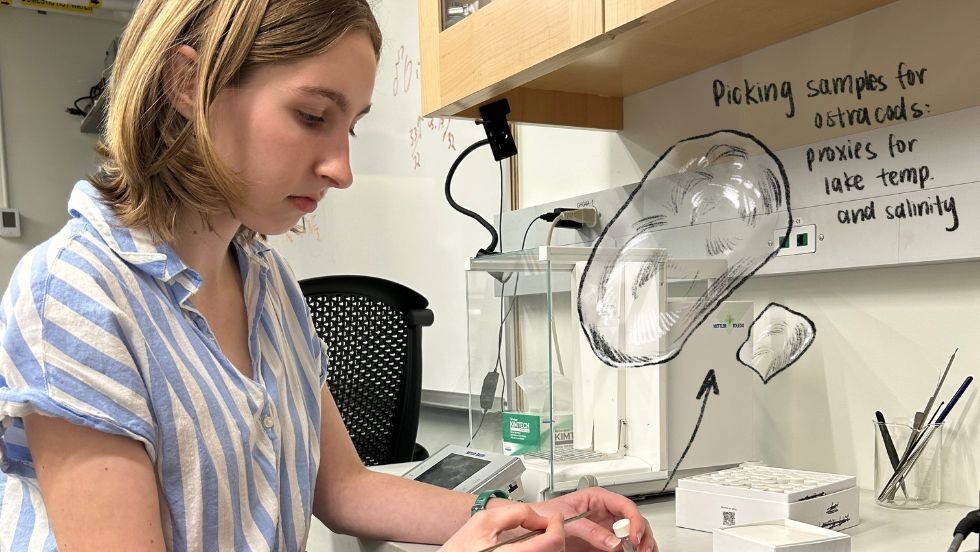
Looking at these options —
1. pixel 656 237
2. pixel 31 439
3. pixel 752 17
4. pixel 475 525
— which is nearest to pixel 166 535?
pixel 31 439

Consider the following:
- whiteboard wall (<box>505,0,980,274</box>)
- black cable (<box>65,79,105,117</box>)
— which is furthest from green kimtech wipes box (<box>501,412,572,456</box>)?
black cable (<box>65,79,105,117</box>)

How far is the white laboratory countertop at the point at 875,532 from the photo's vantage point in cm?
73

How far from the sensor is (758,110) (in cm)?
104

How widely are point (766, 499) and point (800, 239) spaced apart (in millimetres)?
383

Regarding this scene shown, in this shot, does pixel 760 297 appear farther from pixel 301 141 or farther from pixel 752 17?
pixel 301 141

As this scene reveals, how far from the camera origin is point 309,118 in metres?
0.70

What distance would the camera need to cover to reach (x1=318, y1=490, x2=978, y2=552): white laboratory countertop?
73 centimetres

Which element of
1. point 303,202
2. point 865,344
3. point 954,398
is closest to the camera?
point 303,202

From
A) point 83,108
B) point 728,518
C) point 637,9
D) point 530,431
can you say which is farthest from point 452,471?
point 83,108

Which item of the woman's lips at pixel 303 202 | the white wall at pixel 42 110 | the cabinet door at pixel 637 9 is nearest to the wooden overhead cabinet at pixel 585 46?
the cabinet door at pixel 637 9

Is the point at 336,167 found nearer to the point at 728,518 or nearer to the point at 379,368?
the point at 728,518

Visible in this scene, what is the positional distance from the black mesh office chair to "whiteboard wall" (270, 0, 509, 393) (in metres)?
0.32

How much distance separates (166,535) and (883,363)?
0.82 meters

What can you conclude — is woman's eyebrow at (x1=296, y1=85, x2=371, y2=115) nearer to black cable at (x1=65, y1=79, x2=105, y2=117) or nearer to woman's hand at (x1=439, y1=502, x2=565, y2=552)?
woman's hand at (x1=439, y1=502, x2=565, y2=552)
